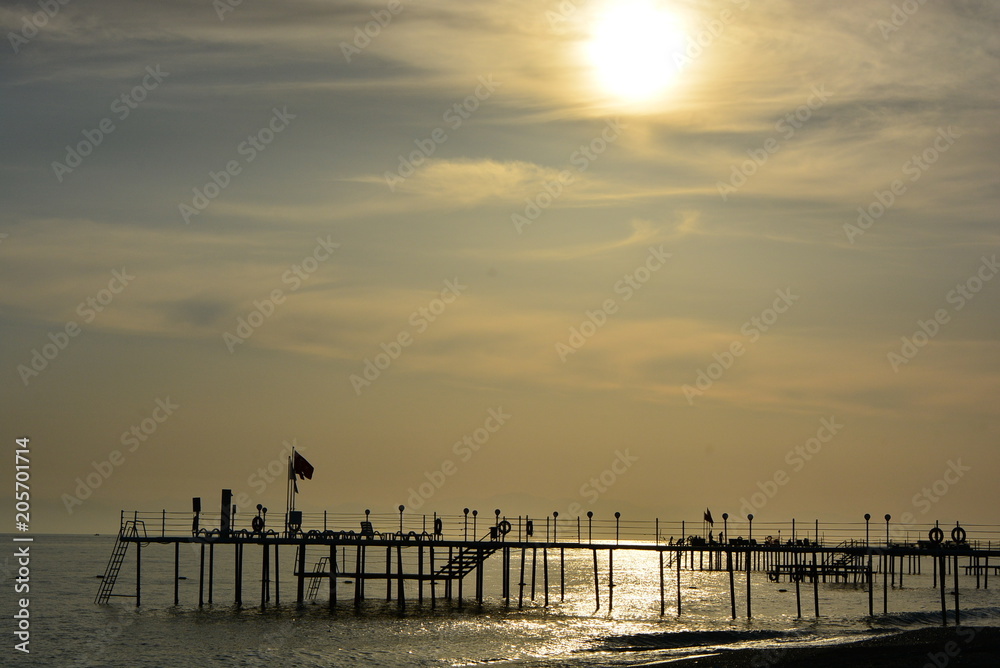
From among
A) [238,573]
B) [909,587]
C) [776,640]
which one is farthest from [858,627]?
[909,587]

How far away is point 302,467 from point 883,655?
3792 centimetres

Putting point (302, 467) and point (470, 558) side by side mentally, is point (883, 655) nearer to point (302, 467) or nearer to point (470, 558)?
point (470, 558)

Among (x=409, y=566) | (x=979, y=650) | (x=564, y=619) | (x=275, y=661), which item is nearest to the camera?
(x=979, y=650)

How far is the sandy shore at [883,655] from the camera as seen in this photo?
41906 mm

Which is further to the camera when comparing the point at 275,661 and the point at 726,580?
the point at 726,580

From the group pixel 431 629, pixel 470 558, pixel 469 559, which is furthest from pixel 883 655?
pixel 469 559

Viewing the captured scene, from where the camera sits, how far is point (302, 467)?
69.5 meters

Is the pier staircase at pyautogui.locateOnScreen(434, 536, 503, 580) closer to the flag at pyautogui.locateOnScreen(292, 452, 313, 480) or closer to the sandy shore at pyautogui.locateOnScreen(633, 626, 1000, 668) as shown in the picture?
the flag at pyautogui.locateOnScreen(292, 452, 313, 480)

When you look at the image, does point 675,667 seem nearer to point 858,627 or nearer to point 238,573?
point 858,627

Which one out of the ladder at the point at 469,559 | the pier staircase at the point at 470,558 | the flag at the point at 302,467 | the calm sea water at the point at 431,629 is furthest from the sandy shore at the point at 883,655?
the flag at the point at 302,467

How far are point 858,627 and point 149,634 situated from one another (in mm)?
39694

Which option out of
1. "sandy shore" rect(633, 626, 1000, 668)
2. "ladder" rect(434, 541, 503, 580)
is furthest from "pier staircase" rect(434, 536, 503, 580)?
"sandy shore" rect(633, 626, 1000, 668)

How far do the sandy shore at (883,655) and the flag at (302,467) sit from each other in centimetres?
2939

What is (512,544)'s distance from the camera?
220ft
